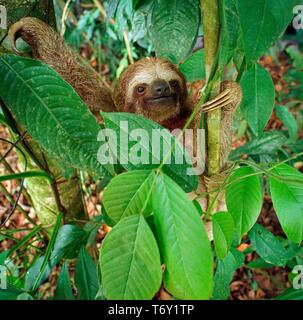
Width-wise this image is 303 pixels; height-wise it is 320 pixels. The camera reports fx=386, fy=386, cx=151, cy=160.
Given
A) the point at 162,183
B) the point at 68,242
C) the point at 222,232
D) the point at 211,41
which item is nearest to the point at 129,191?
the point at 162,183

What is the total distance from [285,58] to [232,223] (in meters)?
5.00

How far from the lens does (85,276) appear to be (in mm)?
1778

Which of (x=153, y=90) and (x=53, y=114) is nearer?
(x=53, y=114)

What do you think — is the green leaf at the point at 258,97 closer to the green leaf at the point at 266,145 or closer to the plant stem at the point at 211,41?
the plant stem at the point at 211,41

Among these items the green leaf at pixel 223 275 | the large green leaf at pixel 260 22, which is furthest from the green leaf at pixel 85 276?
the large green leaf at pixel 260 22

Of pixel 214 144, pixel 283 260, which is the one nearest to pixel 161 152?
pixel 214 144

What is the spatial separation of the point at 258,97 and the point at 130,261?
79 cm

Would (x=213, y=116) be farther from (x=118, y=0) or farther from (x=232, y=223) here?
(x=118, y=0)

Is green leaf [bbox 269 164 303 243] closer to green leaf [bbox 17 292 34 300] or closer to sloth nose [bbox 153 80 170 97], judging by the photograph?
green leaf [bbox 17 292 34 300]

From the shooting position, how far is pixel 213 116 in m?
1.27

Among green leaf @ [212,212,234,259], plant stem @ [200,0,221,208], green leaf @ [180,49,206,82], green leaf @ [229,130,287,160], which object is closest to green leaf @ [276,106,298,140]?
green leaf @ [229,130,287,160]

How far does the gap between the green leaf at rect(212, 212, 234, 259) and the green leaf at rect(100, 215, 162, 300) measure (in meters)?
0.33

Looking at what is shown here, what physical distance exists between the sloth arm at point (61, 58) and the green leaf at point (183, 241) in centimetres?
112

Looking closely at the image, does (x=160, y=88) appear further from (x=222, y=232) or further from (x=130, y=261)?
(x=130, y=261)
